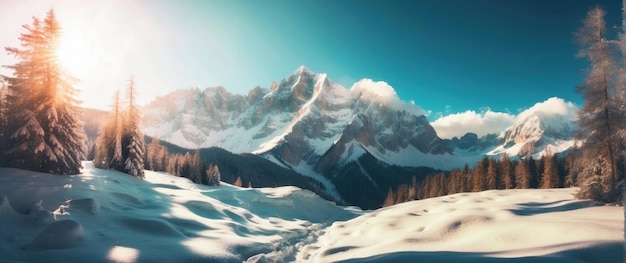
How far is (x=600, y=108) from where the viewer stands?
19484 millimetres

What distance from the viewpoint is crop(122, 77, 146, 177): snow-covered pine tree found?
35188 mm

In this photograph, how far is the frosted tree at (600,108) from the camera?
18.9 m

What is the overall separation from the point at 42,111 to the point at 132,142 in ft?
48.6

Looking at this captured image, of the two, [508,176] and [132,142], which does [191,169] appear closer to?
[132,142]

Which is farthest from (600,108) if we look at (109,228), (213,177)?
(213,177)

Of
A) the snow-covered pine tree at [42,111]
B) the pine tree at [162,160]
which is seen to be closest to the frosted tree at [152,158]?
the pine tree at [162,160]

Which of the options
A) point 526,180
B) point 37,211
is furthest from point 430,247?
point 526,180

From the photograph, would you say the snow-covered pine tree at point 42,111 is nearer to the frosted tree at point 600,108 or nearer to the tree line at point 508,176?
the frosted tree at point 600,108

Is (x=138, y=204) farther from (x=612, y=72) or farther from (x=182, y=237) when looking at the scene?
(x=612, y=72)

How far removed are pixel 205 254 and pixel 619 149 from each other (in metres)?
24.2

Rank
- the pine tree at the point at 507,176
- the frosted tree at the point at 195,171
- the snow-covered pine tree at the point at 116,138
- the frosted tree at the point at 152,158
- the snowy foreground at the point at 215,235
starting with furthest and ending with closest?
the frosted tree at the point at 195,171
the pine tree at the point at 507,176
the frosted tree at the point at 152,158
the snow-covered pine tree at the point at 116,138
the snowy foreground at the point at 215,235

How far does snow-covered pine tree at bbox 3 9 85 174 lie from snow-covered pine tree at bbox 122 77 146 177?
10.5m

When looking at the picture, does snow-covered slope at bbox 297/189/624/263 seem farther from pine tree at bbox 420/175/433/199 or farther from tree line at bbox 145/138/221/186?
pine tree at bbox 420/175/433/199

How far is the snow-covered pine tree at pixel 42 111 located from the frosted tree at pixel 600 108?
3535 cm
